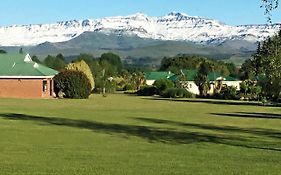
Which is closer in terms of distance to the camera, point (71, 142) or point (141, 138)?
point (71, 142)

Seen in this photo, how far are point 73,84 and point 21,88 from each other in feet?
21.2

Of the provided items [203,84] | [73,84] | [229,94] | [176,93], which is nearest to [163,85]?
[203,84]

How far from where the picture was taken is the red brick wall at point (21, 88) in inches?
2987

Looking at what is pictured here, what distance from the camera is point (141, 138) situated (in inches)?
1046

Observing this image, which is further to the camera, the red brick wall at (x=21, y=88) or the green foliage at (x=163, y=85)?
the green foliage at (x=163, y=85)

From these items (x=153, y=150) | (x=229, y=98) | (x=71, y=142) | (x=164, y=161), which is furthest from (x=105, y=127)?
(x=229, y=98)

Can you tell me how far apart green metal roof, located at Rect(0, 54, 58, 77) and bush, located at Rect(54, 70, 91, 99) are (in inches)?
76.8

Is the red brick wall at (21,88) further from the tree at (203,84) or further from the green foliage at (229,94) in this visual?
the tree at (203,84)

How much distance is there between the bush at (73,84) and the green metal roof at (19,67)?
6.40 feet

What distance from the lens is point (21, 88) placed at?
250ft

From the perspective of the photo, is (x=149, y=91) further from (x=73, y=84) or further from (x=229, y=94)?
(x=73, y=84)

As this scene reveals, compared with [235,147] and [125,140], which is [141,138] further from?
[235,147]

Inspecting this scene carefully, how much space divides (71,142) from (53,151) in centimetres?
358

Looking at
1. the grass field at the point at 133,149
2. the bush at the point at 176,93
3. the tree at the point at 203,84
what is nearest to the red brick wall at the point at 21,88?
the bush at the point at 176,93
